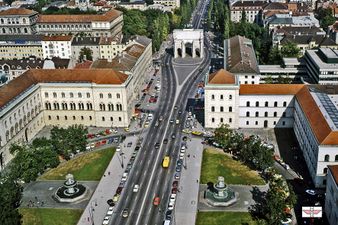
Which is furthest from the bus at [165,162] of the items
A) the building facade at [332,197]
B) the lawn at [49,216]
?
the building facade at [332,197]

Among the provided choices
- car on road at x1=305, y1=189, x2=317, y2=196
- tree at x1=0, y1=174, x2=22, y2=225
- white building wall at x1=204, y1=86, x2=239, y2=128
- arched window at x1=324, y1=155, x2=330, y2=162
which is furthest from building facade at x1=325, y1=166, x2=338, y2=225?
tree at x1=0, y1=174, x2=22, y2=225

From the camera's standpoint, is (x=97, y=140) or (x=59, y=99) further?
(x=59, y=99)

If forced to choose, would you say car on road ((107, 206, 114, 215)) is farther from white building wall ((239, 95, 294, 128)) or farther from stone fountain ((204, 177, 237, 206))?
white building wall ((239, 95, 294, 128))

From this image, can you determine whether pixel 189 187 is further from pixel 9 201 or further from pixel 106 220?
pixel 9 201

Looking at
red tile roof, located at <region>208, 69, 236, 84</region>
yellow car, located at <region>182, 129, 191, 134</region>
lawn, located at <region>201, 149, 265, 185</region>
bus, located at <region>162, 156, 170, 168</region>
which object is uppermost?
red tile roof, located at <region>208, 69, 236, 84</region>

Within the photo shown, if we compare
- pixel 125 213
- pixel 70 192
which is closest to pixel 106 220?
pixel 125 213

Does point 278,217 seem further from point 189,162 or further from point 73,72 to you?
point 73,72

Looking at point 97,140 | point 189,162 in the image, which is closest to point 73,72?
point 97,140
